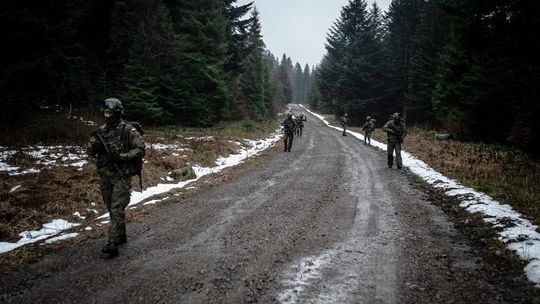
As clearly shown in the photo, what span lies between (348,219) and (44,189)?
7.18 meters

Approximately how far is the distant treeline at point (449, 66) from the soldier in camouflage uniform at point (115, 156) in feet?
42.8

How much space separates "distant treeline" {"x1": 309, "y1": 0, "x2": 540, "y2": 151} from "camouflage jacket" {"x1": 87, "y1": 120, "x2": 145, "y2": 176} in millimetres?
12932

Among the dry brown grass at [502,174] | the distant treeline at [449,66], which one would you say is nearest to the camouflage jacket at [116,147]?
the dry brown grass at [502,174]

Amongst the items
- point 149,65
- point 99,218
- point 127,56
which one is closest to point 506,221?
point 99,218

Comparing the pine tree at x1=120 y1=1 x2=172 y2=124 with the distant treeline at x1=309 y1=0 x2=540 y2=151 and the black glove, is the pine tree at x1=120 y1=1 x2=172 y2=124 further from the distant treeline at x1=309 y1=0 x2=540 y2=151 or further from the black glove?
the distant treeline at x1=309 y1=0 x2=540 y2=151

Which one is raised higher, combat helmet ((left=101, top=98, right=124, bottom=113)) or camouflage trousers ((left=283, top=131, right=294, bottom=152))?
combat helmet ((left=101, top=98, right=124, bottom=113))

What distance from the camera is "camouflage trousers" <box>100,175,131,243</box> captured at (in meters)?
5.32

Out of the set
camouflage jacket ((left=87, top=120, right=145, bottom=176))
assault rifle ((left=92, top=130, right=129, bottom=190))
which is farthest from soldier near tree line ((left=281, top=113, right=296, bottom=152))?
assault rifle ((left=92, top=130, right=129, bottom=190))

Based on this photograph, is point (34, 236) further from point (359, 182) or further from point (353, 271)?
point (359, 182)

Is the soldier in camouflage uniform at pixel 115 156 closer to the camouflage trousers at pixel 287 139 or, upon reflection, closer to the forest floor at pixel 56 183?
the forest floor at pixel 56 183

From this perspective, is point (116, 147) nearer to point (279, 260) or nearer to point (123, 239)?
point (123, 239)

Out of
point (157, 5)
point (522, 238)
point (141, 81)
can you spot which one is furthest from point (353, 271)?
point (157, 5)

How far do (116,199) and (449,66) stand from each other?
23.7 metres

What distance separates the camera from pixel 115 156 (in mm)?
5387
